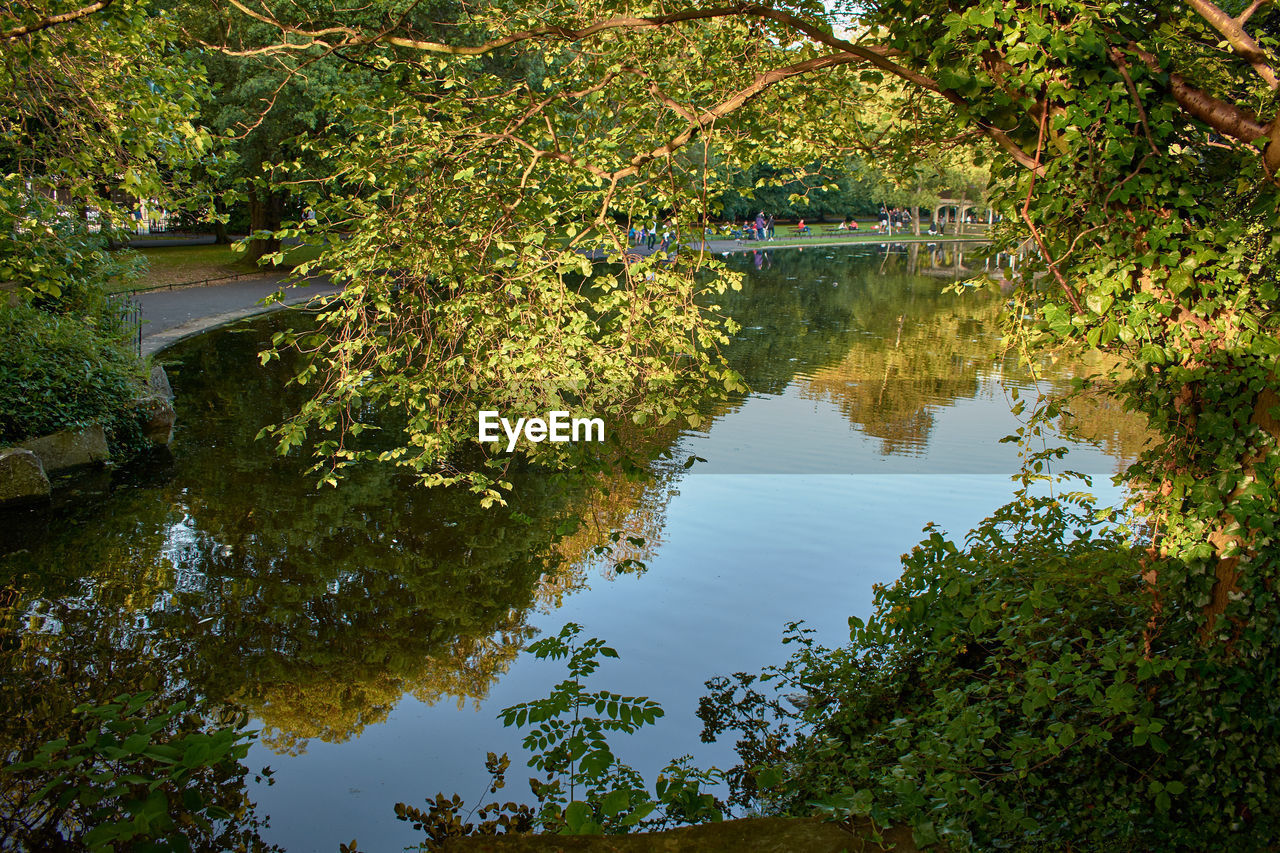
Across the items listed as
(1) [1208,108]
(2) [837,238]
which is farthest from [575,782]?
(2) [837,238]

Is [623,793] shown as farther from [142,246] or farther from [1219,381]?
[142,246]

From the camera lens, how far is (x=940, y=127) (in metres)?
6.77

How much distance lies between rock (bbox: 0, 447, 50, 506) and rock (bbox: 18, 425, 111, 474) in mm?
615

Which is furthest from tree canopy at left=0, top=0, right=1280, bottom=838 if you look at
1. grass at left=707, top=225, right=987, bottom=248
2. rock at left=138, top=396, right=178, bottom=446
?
grass at left=707, top=225, right=987, bottom=248

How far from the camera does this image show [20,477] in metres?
11.2

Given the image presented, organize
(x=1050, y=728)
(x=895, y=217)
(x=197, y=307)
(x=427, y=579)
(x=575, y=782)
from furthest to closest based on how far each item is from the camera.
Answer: (x=895, y=217), (x=197, y=307), (x=427, y=579), (x=575, y=782), (x=1050, y=728)

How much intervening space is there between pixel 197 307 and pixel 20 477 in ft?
49.8

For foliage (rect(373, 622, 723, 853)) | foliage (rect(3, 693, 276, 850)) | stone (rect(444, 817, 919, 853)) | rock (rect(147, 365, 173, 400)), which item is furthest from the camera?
rock (rect(147, 365, 173, 400))

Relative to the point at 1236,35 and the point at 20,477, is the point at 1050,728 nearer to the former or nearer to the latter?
the point at 1236,35

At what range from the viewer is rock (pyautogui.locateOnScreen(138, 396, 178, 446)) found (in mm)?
13945

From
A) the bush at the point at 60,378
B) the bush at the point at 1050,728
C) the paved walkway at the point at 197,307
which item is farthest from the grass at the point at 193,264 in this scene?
the bush at the point at 1050,728

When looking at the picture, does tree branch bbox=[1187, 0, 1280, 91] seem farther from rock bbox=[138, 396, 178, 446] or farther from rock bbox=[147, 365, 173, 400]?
rock bbox=[147, 365, 173, 400]

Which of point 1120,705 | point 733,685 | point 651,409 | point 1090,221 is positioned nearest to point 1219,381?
point 1090,221

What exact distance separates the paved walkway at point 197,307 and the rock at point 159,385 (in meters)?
3.15
